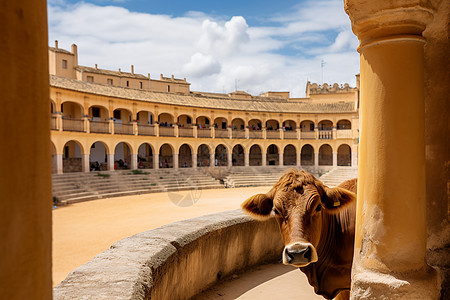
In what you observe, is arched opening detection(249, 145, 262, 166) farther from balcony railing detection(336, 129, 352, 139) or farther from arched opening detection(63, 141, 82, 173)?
arched opening detection(63, 141, 82, 173)

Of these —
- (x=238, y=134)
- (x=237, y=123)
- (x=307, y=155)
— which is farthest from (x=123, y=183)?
(x=307, y=155)

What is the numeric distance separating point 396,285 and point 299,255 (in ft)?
2.33

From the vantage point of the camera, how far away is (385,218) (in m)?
2.37

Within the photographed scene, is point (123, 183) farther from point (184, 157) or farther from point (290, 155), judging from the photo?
point (290, 155)

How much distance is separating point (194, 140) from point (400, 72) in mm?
36350

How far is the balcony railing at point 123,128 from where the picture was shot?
3233cm

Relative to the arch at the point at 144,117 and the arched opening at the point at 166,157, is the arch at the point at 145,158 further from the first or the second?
the arch at the point at 144,117

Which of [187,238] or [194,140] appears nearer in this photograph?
[187,238]

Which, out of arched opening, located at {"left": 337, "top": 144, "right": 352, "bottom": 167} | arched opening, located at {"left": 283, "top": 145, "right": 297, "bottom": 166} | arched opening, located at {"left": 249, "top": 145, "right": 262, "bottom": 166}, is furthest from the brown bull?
arched opening, located at {"left": 337, "top": 144, "right": 352, "bottom": 167}

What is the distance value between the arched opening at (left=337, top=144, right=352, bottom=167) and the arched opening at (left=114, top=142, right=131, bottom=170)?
101 ft

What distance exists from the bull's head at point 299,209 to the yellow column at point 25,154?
2023mm

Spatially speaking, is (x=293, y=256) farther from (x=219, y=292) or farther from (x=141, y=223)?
(x=141, y=223)

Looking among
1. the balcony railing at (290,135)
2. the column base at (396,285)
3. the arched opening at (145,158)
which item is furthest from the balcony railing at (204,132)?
the column base at (396,285)

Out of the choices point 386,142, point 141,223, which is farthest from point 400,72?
point 141,223
